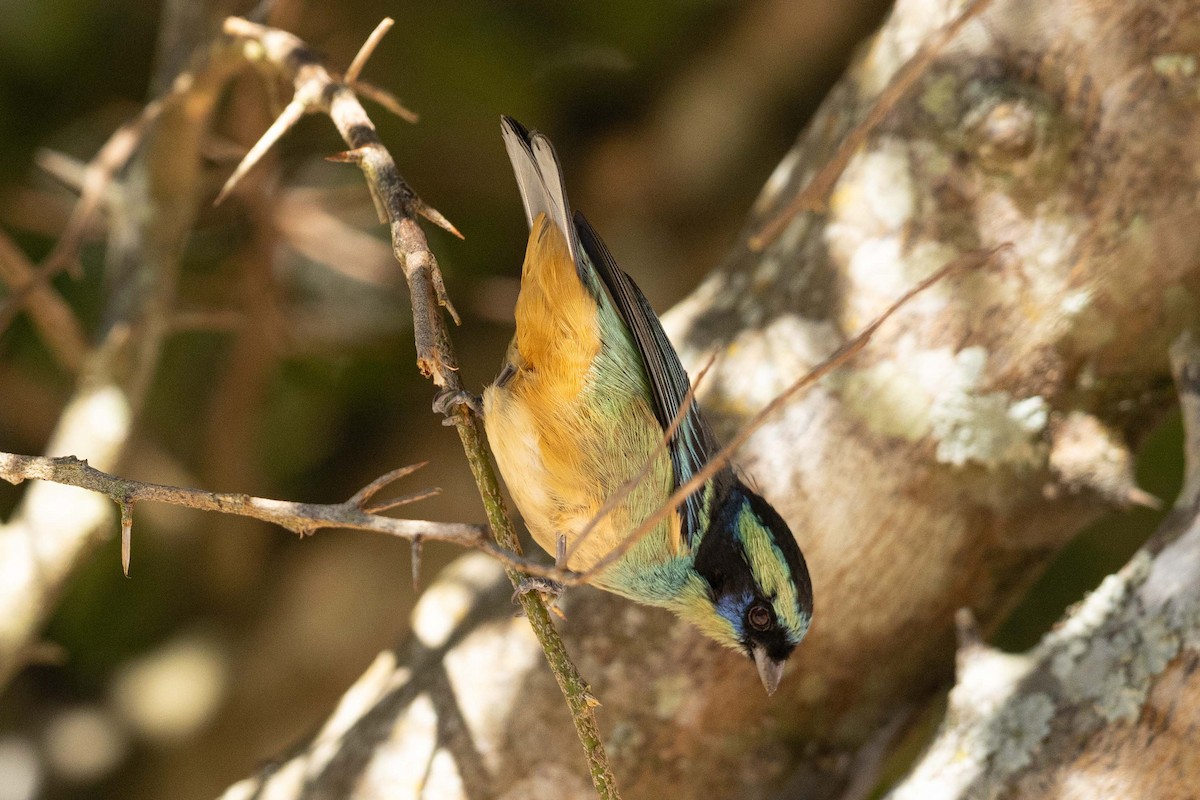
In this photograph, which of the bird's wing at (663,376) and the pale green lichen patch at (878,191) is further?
the pale green lichen patch at (878,191)

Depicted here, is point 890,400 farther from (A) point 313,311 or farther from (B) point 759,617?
(A) point 313,311

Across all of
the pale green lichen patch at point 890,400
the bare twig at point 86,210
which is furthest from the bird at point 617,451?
the bare twig at point 86,210

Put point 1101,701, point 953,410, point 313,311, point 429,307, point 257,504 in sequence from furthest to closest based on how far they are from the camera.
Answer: point 313,311
point 953,410
point 1101,701
point 429,307
point 257,504

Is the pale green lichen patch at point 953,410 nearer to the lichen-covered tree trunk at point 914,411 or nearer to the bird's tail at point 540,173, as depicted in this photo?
the lichen-covered tree trunk at point 914,411

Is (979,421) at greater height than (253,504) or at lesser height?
lesser

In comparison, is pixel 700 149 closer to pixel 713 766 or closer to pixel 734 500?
pixel 734 500

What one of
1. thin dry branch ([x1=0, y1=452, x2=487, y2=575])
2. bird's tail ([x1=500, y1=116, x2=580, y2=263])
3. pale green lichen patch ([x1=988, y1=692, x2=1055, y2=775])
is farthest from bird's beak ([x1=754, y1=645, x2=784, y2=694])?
thin dry branch ([x1=0, y1=452, x2=487, y2=575])

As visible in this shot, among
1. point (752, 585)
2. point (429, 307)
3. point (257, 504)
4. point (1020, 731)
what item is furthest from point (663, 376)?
point (257, 504)

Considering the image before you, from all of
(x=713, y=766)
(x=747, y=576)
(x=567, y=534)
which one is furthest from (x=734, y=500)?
(x=713, y=766)
